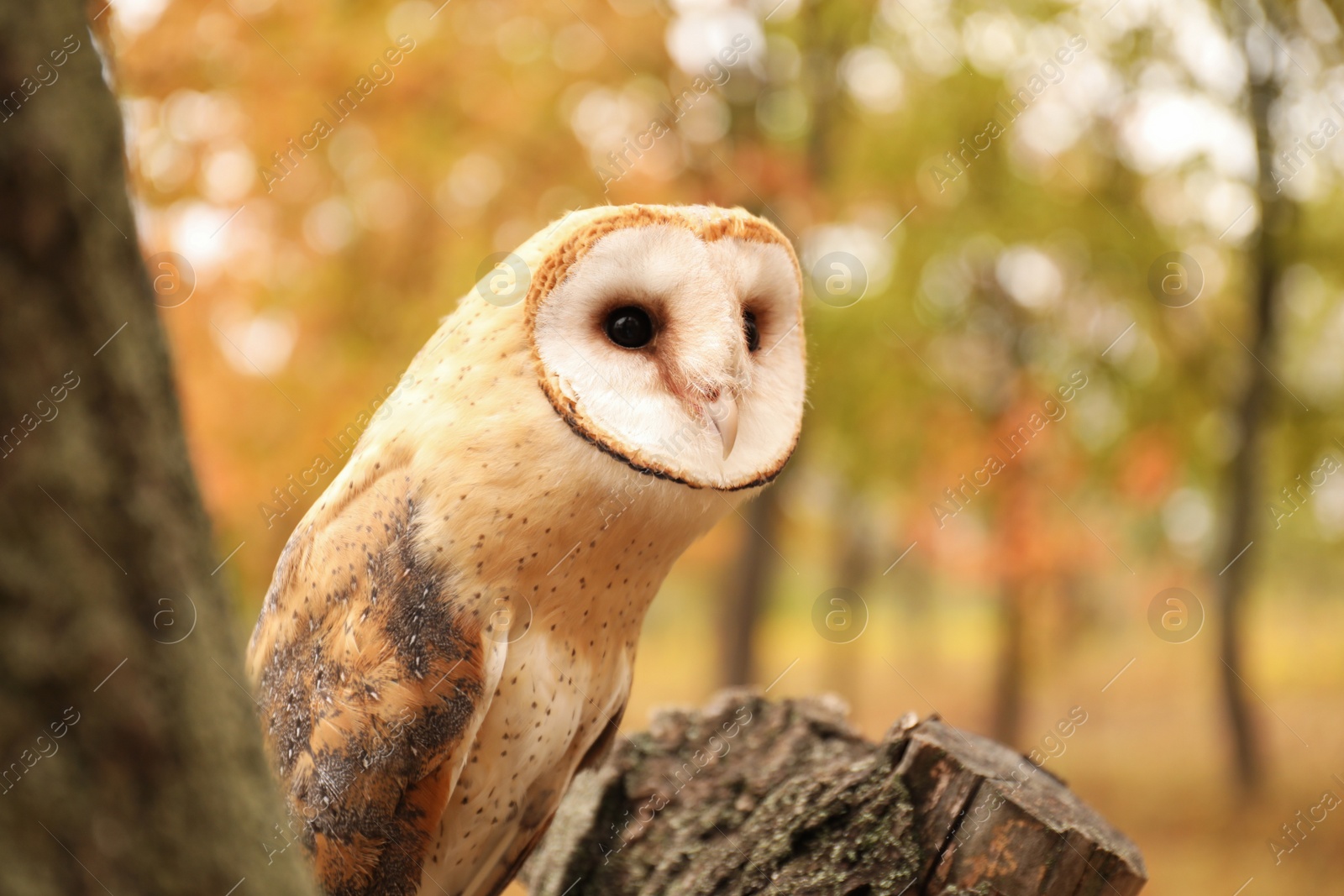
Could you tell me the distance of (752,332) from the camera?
4.84ft

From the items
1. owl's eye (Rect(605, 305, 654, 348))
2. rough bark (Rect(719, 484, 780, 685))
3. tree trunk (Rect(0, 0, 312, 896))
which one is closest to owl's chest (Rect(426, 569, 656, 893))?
owl's eye (Rect(605, 305, 654, 348))

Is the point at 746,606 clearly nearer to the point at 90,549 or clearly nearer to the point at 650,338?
the point at 650,338

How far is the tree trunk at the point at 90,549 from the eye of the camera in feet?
1.58

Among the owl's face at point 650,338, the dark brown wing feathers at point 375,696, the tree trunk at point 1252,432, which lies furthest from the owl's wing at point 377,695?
the tree trunk at point 1252,432

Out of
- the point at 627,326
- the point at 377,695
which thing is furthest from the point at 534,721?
the point at 627,326

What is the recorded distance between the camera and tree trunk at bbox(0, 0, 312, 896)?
482mm

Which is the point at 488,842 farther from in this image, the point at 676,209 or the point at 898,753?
the point at 676,209

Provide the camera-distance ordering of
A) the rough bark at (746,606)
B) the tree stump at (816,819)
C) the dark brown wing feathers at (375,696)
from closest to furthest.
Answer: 1. the dark brown wing feathers at (375,696)
2. the tree stump at (816,819)
3. the rough bark at (746,606)

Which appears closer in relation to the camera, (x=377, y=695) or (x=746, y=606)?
(x=377, y=695)

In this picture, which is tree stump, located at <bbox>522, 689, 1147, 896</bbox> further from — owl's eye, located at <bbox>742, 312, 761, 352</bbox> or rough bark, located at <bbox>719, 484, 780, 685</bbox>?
rough bark, located at <bbox>719, 484, 780, 685</bbox>

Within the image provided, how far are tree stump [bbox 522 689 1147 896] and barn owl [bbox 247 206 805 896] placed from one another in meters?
0.43

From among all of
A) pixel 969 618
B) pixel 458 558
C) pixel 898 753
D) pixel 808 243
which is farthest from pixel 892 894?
pixel 969 618

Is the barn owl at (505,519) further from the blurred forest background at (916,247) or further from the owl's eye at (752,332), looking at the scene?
the blurred forest background at (916,247)

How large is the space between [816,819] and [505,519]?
0.73 meters
